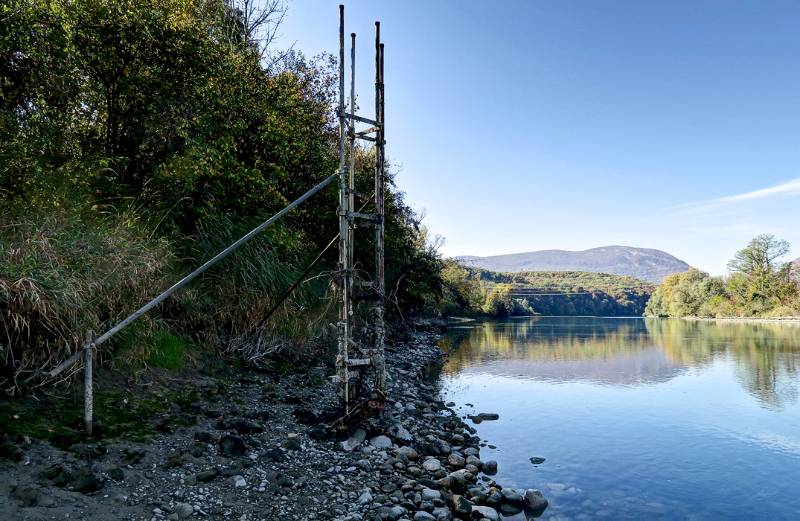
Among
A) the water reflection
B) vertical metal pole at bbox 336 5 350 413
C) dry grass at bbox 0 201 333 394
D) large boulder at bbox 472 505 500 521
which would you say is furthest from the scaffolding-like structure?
the water reflection

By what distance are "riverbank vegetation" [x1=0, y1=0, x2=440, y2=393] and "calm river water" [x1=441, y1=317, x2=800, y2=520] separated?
230 inches

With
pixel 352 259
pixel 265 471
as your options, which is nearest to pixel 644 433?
pixel 352 259

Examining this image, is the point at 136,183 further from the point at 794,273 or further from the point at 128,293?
the point at 794,273

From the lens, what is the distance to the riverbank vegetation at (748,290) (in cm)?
9488

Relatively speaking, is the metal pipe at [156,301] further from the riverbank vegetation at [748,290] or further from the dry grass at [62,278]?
the riverbank vegetation at [748,290]

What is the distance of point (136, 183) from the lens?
13.3 m

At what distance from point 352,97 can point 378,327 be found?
5211 mm

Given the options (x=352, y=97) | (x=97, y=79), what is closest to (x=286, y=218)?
(x=97, y=79)

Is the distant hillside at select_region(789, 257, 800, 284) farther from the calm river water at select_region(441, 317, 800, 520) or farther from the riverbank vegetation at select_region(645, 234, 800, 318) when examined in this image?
the calm river water at select_region(441, 317, 800, 520)

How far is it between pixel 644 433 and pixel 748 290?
11031 centimetres

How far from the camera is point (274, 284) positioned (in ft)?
A: 45.3

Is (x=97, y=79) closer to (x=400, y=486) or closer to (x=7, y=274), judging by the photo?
(x=7, y=274)

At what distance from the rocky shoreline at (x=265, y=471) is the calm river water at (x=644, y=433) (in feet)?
5.39

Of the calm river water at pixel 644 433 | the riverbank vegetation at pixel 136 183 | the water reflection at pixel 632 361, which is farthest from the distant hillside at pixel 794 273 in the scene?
the riverbank vegetation at pixel 136 183
